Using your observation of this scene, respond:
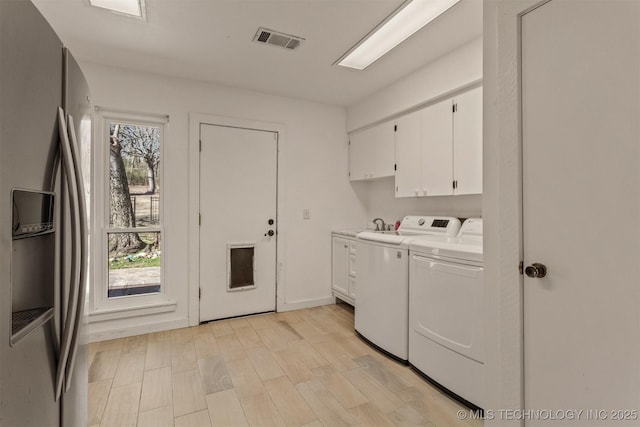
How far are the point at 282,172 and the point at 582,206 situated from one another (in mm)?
2799

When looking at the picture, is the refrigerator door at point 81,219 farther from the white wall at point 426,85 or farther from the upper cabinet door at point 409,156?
the upper cabinet door at point 409,156

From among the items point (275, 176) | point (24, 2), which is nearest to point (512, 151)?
point (24, 2)

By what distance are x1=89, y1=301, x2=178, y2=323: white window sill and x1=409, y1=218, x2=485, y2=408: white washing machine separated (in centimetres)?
227

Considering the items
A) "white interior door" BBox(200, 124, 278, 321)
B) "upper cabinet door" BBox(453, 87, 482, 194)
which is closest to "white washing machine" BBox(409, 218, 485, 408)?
"upper cabinet door" BBox(453, 87, 482, 194)

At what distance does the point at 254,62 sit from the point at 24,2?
84.7 inches

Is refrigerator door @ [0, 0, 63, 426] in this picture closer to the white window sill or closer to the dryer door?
the dryer door

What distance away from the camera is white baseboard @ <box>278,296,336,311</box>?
11.5 feet

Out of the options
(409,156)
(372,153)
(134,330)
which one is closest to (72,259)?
(134,330)

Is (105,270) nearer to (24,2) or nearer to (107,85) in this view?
(107,85)

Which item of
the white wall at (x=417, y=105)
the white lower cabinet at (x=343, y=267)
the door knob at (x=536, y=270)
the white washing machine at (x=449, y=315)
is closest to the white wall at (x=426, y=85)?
the white wall at (x=417, y=105)

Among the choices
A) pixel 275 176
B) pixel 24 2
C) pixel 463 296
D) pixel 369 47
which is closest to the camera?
pixel 24 2

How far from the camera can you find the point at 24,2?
2.32ft

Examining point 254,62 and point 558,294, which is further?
point 254,62

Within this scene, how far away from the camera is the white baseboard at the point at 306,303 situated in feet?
11.5
